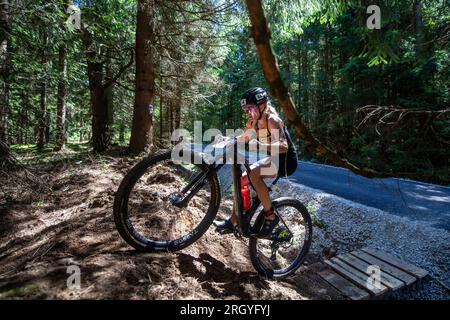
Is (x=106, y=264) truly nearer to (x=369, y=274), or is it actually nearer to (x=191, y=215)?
(x=191, y=215)

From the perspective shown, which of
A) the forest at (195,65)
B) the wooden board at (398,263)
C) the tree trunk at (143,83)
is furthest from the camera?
the tree trunk at (143,83)

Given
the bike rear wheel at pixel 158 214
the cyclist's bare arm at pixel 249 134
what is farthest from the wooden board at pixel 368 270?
the cyclist's bare arm at pixel 249 134

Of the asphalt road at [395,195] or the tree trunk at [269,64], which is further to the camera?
the asphalt road at [395,195]

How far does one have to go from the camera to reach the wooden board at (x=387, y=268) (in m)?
4.14

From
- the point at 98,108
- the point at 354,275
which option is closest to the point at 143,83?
the point at 98,108

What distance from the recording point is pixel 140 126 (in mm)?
10258

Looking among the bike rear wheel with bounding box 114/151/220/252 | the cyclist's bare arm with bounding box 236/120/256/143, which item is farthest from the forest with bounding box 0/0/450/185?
the bike rear wheel with bounding box 114/151/220/252

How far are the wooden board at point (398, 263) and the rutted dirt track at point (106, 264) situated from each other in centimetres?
96

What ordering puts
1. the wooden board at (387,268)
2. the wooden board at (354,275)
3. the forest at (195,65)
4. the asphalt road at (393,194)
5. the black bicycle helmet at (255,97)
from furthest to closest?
the asphalt road at (393,194)
the forest at (195,65)
the wooden board at (387,268)
the wooden board at (354,275)
the black bicycle helmet at (255,97)

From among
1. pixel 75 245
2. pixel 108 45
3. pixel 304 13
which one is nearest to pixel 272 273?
pixel 75 245

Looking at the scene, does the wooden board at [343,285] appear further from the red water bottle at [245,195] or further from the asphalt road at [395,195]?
the asphalt road at [395,195]
